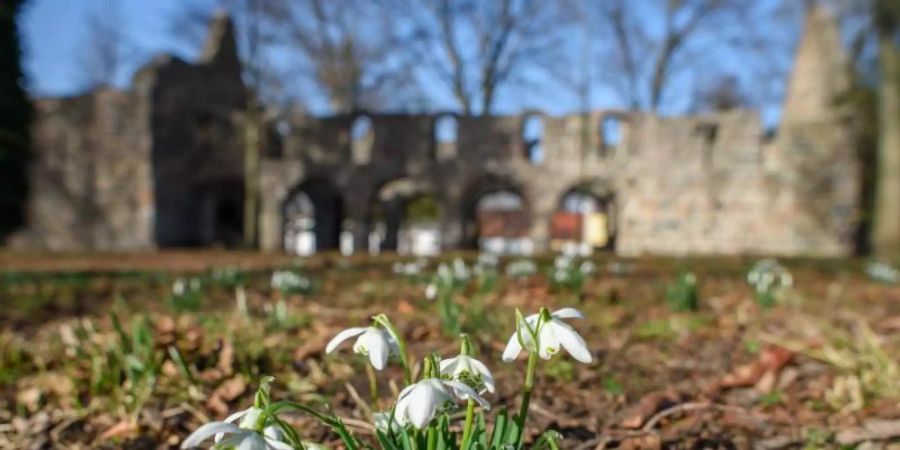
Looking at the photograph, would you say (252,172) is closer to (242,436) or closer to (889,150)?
(889,150)

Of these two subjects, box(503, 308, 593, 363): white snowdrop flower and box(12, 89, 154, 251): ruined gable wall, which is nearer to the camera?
box(503, 308, 593, 363): white snowdrop flower

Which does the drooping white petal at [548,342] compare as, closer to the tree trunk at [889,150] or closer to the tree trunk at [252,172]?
the tree trunk at [889,150]

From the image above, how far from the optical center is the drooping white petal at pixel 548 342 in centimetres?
132

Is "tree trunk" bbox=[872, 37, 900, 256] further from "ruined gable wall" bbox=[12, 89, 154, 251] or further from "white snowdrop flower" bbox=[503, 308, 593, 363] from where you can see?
"ruined gable wall" bbox=[12, 89, 154, 251]

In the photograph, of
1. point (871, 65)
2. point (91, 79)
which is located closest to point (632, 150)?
point (871, 65)

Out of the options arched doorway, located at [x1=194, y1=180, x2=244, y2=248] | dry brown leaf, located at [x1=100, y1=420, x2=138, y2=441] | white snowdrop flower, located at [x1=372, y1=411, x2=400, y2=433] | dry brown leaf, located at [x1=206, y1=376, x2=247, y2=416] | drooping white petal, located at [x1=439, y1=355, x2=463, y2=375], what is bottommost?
dry brown leaf, located at [x1=100, y1=420, x2=138, y2=441]

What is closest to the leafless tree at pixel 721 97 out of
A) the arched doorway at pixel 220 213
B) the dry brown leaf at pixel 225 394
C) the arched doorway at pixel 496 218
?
the arched doorway at pixel 496 218

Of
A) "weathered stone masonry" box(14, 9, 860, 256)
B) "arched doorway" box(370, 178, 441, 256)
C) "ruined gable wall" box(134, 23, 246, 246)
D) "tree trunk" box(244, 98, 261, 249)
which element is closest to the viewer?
"weathered stone masonry" box(14, 9, 860, 256)

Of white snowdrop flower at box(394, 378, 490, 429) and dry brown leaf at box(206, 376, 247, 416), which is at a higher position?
white snowdrop flower at box(394, 378, 490, 429)

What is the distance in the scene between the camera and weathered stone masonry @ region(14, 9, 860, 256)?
20.2m

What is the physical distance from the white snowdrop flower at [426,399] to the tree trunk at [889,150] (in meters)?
16.8

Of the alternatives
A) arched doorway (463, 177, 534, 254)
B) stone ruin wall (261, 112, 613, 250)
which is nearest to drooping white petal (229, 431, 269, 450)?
arched doorway (463, 177, 534, 254)

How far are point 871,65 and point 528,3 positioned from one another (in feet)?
42.3

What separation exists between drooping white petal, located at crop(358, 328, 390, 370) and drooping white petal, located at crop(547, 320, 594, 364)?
303 mm
